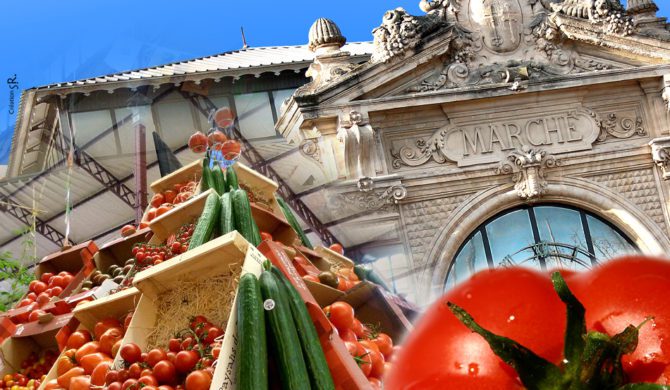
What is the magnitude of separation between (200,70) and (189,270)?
1160cm

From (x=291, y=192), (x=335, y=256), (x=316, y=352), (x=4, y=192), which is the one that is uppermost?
(x=4, y=192)

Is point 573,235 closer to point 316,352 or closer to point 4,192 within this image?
point 4,192

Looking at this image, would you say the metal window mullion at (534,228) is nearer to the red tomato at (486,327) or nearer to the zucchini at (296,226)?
the zucchini at (296,226)

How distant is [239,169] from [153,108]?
372 inches

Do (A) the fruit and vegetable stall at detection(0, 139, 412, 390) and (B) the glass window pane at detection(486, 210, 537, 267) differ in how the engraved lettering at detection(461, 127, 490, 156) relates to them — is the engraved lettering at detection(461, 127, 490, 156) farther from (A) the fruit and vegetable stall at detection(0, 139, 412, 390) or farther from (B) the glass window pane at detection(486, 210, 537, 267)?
(A) the fruit and vegetable stall at detection(0, 139, 412, 390)

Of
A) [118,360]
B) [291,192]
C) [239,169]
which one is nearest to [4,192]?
[291,192]

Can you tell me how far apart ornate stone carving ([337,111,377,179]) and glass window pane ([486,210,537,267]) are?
1.95 metres

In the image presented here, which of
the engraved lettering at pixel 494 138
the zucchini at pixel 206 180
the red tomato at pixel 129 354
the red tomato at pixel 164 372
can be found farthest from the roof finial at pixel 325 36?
the red tomato at pixel 164 372

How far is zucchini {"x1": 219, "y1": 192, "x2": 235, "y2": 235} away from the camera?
3579mm

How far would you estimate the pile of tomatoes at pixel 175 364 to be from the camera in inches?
107

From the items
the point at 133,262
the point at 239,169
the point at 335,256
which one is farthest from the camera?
the point at 239,169

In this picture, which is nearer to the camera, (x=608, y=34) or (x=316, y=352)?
(x=316, y=352)

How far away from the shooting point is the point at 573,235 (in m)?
12.3

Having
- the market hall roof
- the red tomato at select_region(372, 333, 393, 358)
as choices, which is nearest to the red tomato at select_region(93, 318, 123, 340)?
the red tomato at select_region(372, 333, 393, 358)
